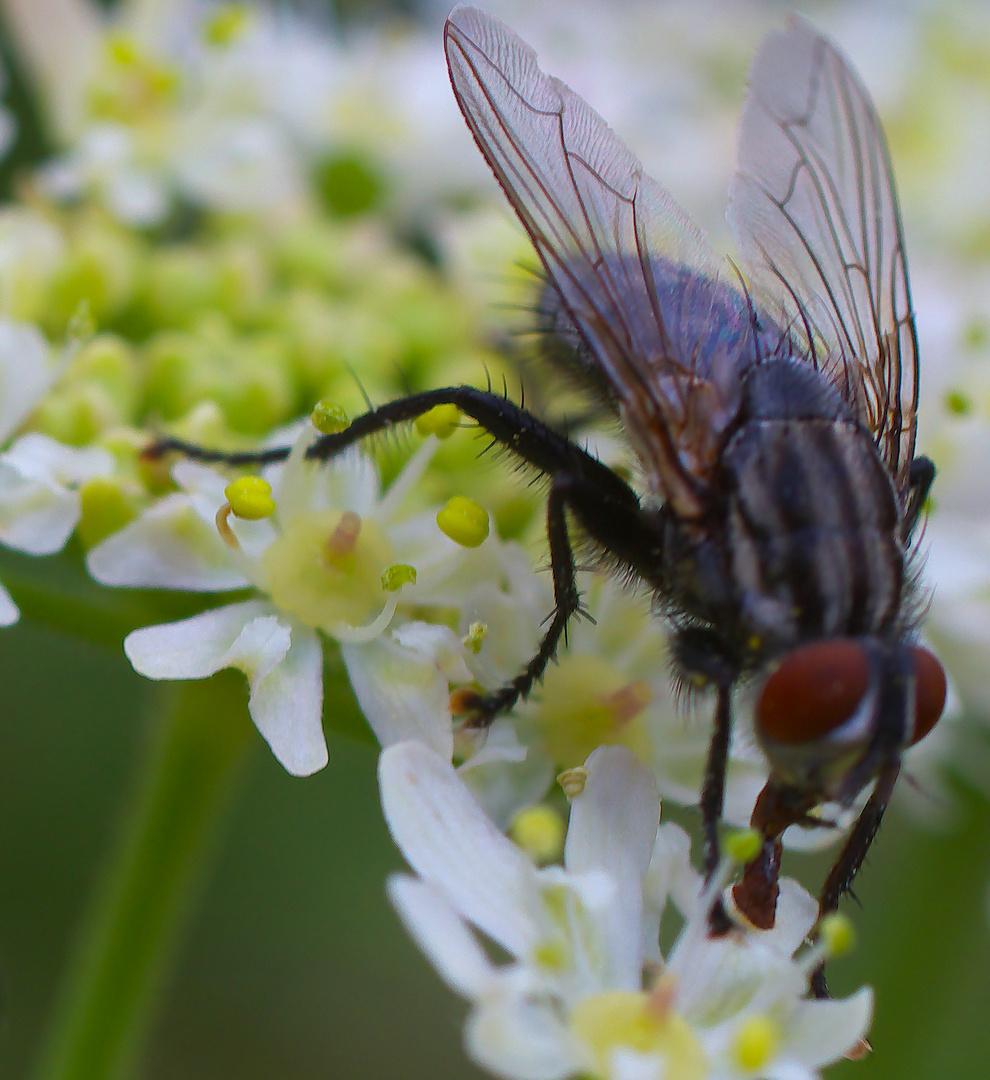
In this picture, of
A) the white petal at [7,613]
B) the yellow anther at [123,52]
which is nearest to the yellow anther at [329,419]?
the white petal at [7,613]

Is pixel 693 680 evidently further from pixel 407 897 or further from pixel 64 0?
pixel 64 0

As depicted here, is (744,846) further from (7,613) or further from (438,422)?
(7,613)

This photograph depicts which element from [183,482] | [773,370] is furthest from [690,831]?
[183,482]

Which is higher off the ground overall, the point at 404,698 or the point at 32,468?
the point at 32,468

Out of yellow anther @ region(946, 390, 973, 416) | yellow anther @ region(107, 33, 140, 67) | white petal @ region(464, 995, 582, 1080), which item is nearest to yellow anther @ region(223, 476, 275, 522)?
white petal @ region(464, 995, 582, 1080)

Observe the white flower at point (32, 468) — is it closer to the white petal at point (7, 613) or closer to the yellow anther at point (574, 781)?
the white petal at point (7, 613)

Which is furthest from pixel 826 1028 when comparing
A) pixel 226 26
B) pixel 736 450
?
pixel 226 26

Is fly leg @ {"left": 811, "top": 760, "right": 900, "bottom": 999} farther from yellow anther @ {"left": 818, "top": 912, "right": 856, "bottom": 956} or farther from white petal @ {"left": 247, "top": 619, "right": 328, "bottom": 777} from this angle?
white petal @ {"left": 247, "top": 619, "right": 328, "bottom": 777}
